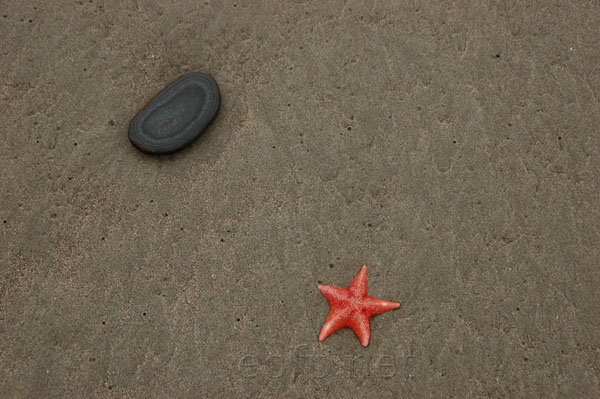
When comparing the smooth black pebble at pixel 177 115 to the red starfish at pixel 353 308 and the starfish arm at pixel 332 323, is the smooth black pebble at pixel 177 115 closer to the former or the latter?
the red starfish at pixel 353 308

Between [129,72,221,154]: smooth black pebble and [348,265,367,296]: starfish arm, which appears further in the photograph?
[129,72,221,154]: smooth black pebble

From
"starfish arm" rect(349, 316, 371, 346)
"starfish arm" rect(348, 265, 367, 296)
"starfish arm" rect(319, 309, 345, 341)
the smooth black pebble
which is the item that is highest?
the smooth black pebble

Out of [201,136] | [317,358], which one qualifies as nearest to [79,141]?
[201,136]

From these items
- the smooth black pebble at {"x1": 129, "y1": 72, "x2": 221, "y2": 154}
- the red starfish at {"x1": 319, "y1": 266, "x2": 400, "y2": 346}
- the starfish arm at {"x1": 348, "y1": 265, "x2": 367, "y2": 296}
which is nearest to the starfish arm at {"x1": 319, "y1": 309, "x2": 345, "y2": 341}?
the red starfish at {"x1": 319, "y1": 266, "x2": 400, "y2": 346}

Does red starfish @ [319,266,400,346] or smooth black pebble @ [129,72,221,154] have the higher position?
smooth black pebble @ [129,72,221,154]

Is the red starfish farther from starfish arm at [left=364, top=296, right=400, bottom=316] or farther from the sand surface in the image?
the sand surface

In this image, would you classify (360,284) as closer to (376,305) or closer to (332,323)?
(376,305)

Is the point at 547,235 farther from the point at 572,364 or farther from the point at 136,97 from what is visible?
the point at 136,97

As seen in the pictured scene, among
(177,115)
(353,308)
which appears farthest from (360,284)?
(177,115)
